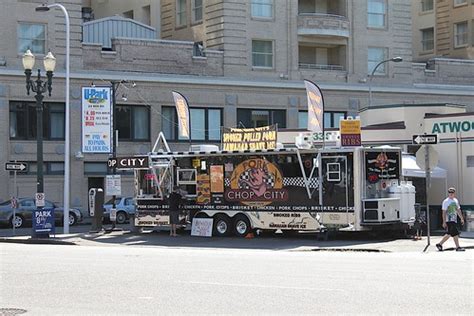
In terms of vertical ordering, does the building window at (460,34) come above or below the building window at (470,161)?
above

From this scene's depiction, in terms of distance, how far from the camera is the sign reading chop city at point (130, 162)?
33.6 meters

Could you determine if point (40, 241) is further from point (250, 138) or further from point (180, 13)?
point (180, 13)

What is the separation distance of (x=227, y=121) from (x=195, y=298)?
136 ft

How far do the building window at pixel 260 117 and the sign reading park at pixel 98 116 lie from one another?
12.7 metres

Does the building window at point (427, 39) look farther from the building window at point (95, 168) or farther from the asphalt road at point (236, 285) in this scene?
the asphalt road at point (236, 285)

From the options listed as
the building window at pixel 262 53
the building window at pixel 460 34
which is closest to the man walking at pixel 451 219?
the building window at pixel 262 53

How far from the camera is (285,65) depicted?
57.0m

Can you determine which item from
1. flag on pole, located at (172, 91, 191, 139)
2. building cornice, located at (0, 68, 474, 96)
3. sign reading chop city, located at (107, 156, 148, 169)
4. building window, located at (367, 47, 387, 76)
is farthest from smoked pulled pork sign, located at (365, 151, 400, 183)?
building window, located at (367, 47, 387, 76)

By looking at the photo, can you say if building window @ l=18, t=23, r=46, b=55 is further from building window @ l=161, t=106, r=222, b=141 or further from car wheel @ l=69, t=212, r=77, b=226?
car wheel @ l=69, t=212, r=77, b=226

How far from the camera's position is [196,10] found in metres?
57.7

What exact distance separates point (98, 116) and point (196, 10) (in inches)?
633

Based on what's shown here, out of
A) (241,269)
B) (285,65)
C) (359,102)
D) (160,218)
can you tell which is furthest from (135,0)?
(241,269)

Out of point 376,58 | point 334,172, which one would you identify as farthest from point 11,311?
point 376,58

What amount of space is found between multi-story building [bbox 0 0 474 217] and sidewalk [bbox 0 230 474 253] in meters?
16.8
